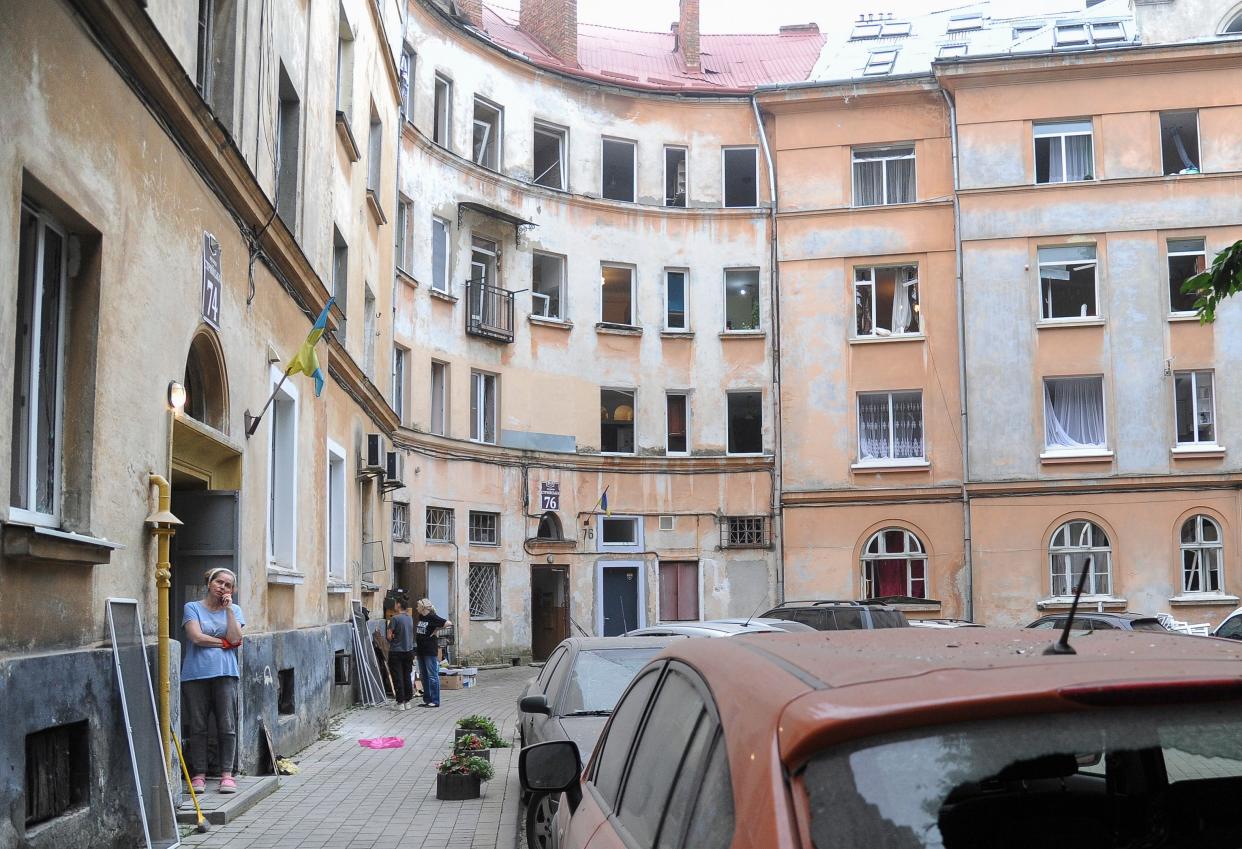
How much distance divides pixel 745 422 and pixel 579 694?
25.4 m

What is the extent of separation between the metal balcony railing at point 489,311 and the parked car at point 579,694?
21.3 m

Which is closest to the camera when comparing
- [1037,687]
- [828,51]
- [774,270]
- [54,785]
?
[1037,687]

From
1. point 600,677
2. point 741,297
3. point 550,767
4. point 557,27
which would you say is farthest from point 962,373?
point 550,767

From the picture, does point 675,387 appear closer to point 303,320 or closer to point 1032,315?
point 1032,315

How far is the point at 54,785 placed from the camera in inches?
302

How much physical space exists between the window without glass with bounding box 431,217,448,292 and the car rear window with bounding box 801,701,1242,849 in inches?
1139

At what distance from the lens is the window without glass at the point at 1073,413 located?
31.6 m

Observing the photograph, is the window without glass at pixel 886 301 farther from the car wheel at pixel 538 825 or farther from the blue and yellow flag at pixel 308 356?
the car wheel at pixel 538 825

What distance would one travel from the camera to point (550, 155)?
1362 inches

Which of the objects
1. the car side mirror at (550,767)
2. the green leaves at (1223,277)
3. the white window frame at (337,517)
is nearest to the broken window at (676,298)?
the white window frame at (337,517)

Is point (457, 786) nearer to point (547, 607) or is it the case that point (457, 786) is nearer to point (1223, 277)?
point (1223, 277)

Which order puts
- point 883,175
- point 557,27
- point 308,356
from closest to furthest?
point 308,356
point 883,175
point 557,27

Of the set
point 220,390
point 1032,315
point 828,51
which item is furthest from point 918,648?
point 828,51

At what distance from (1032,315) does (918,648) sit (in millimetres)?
30274
